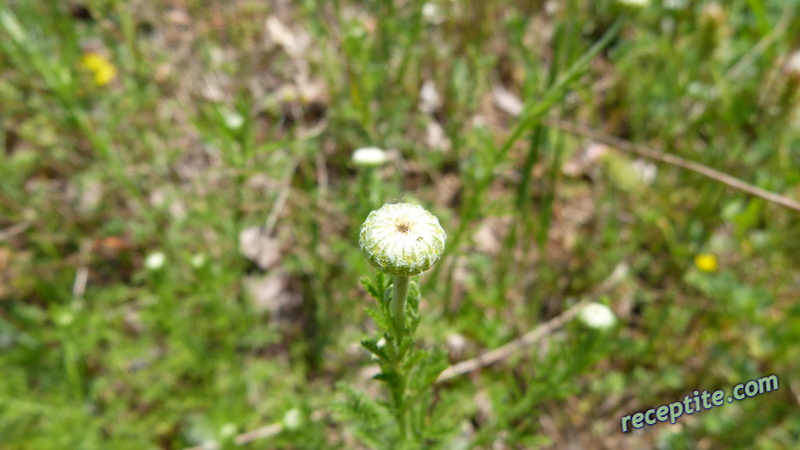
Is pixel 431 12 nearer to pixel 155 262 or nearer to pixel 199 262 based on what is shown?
pixel 199 262

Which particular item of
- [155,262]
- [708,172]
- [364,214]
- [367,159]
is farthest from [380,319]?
[155,262]

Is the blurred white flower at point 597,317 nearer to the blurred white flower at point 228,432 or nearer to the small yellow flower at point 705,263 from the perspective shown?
the small yellow flower at point 705,263

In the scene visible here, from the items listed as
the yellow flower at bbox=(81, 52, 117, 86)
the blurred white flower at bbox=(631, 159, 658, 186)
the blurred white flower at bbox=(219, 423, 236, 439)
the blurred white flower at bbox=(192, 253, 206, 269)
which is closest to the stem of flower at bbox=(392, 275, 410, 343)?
the blurred white flower at bbox=(219, 423, 236, 439)

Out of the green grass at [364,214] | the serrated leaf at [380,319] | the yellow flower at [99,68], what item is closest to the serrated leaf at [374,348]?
the serrated leaf at [380,319]

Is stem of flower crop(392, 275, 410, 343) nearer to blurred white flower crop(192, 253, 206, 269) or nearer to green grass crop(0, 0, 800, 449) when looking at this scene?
green grass crop(0, 0, 800, 449)

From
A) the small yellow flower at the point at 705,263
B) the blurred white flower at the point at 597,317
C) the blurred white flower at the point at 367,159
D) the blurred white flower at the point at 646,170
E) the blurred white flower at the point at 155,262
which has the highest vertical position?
the blurred white flower at the point at 646,170

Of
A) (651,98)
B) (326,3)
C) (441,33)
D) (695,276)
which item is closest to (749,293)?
(695,276)

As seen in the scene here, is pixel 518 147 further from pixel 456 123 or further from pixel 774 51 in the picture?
pixel 774 51
